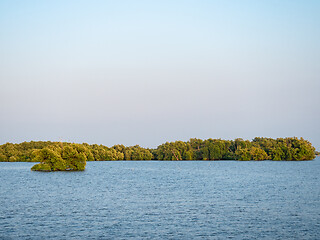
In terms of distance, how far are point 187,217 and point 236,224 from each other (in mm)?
6346

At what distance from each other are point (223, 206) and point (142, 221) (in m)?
15.1

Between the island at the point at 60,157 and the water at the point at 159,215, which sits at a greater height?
the island at the point at 60,157

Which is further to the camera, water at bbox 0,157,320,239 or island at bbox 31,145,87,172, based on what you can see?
island at bbox 31,145,87,172

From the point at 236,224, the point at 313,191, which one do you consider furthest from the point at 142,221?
the point at 313,191

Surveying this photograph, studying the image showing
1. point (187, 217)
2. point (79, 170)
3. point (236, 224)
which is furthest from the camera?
point (79, 170)

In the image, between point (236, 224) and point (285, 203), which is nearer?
point (236, 224)

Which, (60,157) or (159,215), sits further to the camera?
(60,157)

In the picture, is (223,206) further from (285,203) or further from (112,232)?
(112,232)

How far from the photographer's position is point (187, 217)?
4428 centimetres

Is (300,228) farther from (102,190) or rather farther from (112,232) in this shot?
(102,190)

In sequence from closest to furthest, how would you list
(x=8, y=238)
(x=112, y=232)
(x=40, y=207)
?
1. (x=8, y=238)
2. (x=112, y=232)
3. (x=40, y=207)

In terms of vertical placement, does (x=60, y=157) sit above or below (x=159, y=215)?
above

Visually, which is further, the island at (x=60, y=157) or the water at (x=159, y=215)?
the island at (x=60, y=157)

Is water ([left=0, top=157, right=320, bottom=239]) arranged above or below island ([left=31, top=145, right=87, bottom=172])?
below
